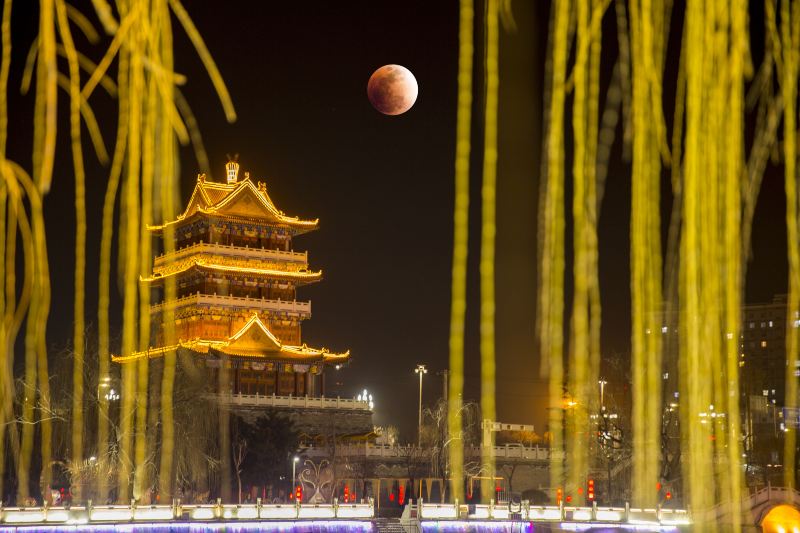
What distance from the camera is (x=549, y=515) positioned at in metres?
35.4

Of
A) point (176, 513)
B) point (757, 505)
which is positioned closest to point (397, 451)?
point (757, 505)

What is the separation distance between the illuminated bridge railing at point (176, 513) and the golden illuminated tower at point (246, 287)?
23.1m

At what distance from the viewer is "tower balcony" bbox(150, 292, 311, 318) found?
194 ft

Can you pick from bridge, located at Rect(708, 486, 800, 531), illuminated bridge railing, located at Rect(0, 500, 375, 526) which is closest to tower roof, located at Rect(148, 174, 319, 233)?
illuminated bridge railing, located at Rect(0, 500, 375, 526)

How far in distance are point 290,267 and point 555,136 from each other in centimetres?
5158

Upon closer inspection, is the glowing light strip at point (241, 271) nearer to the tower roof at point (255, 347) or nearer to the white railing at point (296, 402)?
the tower roof at point (255, 347)

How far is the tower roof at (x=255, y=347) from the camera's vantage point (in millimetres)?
56219

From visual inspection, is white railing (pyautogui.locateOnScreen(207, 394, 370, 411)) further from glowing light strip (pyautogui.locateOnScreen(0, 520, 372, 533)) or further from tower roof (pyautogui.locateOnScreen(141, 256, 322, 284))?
glowing light strip (pyautogui.locateOnScreen(0, 520, 372, 533))

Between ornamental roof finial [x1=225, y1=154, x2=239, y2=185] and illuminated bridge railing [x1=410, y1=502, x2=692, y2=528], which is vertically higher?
ornamental roof finial [x1=225, y1=154, x2=239, y2=185]

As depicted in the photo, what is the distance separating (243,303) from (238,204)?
4897 mm

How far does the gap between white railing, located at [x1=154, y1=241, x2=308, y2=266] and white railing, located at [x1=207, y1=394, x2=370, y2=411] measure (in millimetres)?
7714

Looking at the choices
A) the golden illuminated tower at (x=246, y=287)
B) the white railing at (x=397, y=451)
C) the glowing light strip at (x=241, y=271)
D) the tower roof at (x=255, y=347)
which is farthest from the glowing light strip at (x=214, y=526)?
the glowing light strip at (x=241, y=271)

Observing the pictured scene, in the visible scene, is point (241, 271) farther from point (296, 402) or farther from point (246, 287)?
point (296, 402)

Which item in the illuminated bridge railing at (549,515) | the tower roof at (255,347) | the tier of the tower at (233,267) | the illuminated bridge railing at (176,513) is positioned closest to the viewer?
the illuminated bridge railing at (176,513)
